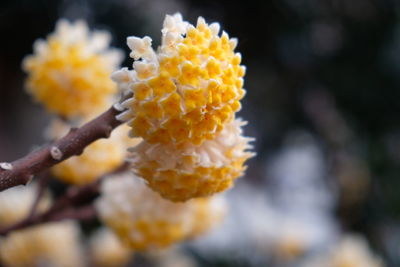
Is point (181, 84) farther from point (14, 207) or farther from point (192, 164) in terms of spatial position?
point (14, 207)

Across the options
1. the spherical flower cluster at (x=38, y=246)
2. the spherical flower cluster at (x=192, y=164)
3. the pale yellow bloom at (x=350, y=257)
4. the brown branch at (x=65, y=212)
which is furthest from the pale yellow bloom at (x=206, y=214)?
the pale yellow bloom at (x=350, y=257)

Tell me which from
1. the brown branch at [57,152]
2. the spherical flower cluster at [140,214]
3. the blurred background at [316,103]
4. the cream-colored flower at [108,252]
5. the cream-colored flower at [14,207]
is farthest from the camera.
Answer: the blurred background at [316,103]

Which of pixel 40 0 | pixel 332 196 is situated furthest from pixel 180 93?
pixel 332 196

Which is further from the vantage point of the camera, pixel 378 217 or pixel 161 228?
pixel 378 217

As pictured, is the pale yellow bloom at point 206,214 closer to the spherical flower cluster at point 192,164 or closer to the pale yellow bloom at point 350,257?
the spherical flower cluster at point 192,164

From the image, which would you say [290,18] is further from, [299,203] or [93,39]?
[93,39]

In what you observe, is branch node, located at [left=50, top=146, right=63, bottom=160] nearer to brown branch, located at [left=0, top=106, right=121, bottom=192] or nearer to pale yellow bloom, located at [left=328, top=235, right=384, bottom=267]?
brown branch, located at [left=0, top=106, right=121, bottom=192]
